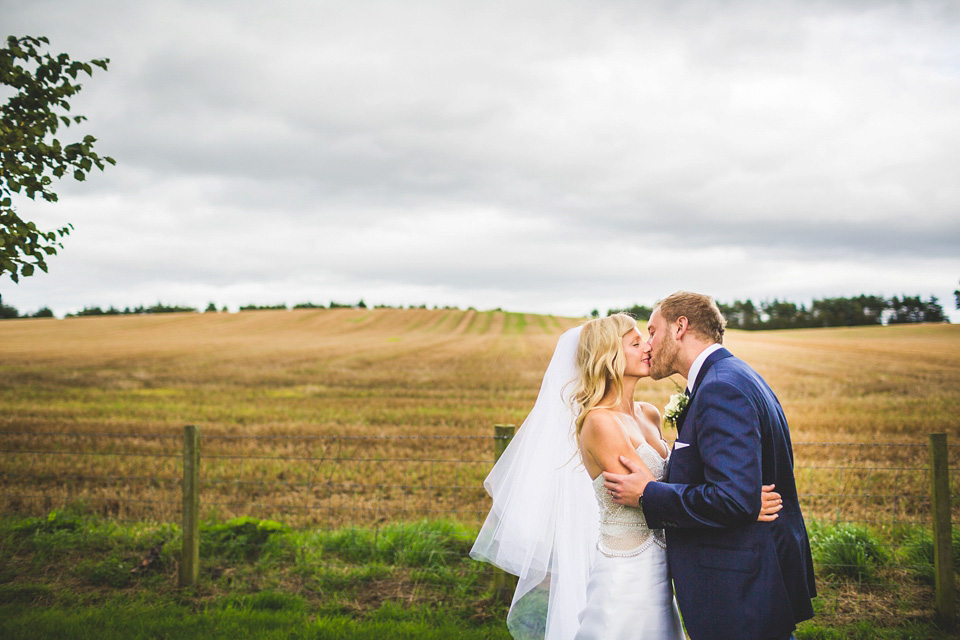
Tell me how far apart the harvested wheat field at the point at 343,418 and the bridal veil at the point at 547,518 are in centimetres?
163

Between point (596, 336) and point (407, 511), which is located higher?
point (596, 336)

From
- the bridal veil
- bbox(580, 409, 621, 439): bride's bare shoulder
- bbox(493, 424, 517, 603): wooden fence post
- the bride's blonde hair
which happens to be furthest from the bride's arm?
bbox(493, 424, 517, 603): wooden fence post

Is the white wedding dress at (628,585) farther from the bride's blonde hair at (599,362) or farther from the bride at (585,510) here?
the bride's blonde hair at (599,362)

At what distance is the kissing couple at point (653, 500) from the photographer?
2721 millimetres

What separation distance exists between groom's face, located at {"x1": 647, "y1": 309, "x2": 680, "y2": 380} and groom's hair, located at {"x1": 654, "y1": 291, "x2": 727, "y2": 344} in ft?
0.16

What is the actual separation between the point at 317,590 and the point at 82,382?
24.1 m

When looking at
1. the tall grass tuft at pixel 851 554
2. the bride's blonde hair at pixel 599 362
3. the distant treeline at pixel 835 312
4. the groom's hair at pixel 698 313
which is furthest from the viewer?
the distant treeline at pixel 835 312

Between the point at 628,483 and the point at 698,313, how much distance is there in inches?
38.7

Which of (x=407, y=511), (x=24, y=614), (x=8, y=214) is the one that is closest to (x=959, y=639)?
(x=407, y=511)

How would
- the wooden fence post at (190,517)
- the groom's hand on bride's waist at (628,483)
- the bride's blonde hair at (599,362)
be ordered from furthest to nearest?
the wooden fence post at (190,517) → the bride's blonde hair at (599,362) → the groom's hand on bride's waist at (628,483)

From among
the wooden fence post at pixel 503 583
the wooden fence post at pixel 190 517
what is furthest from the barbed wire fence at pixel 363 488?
the wooden fence post at pixel 190 517

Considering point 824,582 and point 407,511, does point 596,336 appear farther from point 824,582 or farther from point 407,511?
point 407,511

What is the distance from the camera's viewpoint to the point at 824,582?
5.62m

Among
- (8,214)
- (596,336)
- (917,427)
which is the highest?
(8,214)
